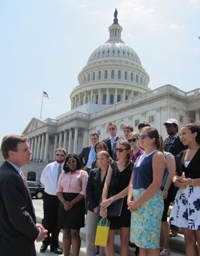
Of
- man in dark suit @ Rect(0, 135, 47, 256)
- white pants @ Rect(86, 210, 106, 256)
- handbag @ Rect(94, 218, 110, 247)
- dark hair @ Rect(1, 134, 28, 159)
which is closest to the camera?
man in dark suit @ Rect(0, 135, 47, 256)

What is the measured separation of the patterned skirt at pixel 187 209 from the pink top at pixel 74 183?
2.25m

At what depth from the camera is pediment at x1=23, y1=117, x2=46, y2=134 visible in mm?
62266

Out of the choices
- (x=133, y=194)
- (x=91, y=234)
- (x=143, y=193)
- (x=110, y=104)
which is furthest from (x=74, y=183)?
(x=110, y=104)

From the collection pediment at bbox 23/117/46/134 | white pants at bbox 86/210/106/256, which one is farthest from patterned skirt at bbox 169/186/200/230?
pediment at bbox 23/117/46/134

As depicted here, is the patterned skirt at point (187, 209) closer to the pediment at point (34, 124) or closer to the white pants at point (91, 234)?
the white pants at point (91, 234)

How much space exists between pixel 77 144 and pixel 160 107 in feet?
83.0

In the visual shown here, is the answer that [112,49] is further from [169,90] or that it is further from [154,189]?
[154,189]

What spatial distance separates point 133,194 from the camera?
401cm

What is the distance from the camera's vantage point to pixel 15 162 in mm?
3371

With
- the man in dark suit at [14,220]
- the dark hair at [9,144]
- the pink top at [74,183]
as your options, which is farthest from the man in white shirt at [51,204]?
the dark hair at [9,144]

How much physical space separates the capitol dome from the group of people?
5893cm

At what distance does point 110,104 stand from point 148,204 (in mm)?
60600

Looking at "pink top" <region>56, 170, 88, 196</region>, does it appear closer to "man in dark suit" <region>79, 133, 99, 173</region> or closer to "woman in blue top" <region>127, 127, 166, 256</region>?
"woman in blue top" <region>127, 127, 166, 256</region>

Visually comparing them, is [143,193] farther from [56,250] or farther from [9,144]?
[56,250]
